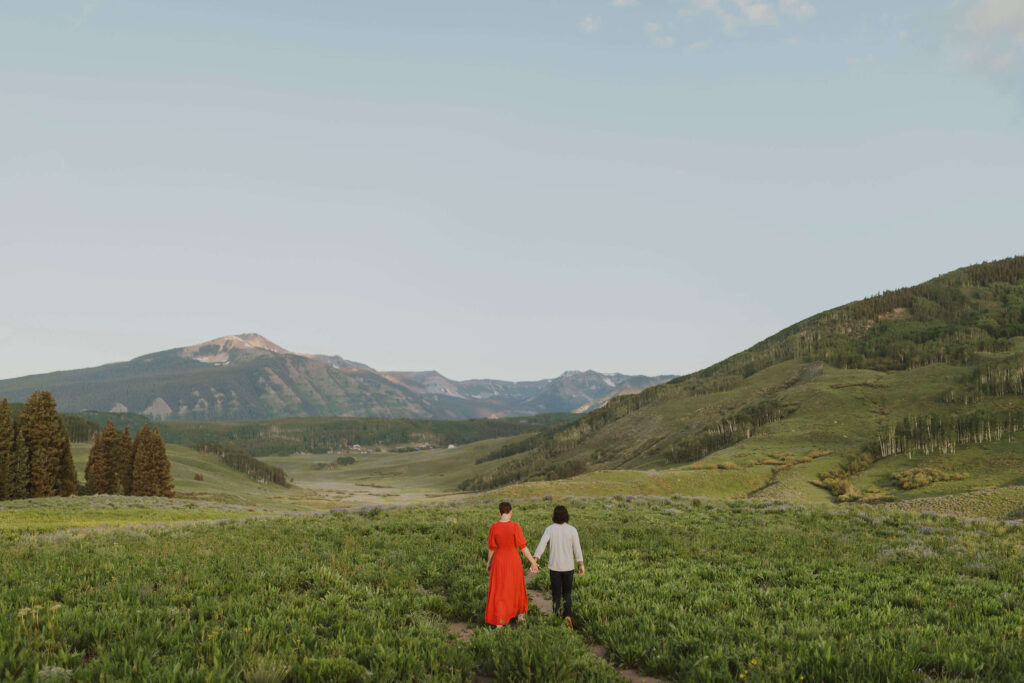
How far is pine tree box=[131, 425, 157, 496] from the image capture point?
91.8 meters

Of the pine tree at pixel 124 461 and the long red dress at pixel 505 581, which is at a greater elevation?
the long red dress at pixel 505 581

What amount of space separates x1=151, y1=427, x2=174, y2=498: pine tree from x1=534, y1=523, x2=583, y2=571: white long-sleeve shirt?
102660 mm

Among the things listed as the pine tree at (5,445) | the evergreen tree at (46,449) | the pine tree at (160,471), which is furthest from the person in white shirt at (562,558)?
the pine tree at (160,471)

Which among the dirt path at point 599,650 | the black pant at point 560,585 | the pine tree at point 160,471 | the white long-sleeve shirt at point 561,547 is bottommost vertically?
the pine tree at point 160,471

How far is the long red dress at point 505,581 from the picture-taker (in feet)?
37.6

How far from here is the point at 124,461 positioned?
309 ft

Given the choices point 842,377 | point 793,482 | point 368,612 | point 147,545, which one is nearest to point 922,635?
point 368,612

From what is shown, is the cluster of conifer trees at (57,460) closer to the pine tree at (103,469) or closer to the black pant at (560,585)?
the pine tree at (103,469)

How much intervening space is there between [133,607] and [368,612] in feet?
15.3

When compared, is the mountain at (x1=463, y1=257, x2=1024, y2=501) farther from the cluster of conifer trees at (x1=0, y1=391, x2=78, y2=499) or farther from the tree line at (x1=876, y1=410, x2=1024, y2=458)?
the cluster of conifer trees at (x1=0, y1=391, x2=78, y2=499)

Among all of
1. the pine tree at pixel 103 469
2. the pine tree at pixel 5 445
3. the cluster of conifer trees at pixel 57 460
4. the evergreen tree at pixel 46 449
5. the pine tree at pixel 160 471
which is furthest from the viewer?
the pine tree at pixel 160 471

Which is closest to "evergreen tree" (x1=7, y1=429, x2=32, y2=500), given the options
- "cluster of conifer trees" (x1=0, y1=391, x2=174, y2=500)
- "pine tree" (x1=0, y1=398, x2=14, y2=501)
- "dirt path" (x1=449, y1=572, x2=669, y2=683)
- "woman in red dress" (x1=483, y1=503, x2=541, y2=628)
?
"cluster of conifer trees" (x1=0, y1=391, x2=174, y2=500)

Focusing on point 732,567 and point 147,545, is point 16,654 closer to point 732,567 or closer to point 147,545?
point 147,545

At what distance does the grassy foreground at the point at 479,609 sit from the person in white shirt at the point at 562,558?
0.66 meters
